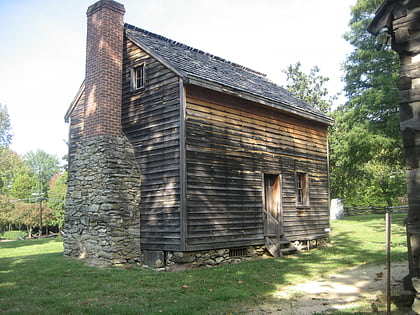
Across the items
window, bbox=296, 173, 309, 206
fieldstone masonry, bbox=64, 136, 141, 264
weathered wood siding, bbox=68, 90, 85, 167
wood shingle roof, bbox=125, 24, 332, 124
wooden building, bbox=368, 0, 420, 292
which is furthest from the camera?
window, bbox=296, 173, 309, 206

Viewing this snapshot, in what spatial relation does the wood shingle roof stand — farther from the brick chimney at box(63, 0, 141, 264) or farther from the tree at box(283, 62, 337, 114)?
the tree at box(283, 62, 337, 114)

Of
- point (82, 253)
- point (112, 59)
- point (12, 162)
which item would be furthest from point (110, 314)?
point (12, 162)

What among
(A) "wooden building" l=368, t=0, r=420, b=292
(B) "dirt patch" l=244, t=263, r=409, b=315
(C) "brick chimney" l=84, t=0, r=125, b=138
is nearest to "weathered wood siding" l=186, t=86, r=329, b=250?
(C) "brick chimney" l=84, t=0, r=125, b=138

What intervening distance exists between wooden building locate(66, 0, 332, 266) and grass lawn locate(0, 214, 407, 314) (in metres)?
1.33

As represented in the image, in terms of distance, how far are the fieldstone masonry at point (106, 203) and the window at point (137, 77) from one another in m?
2.01

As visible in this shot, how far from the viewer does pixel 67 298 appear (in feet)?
24.9

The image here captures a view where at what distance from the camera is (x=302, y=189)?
16.5 meters

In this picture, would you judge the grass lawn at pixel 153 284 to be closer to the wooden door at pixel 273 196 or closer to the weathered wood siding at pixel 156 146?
the weathered wood siding at pixel 156 146

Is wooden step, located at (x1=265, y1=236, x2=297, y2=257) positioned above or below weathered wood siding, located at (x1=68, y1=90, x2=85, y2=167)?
below

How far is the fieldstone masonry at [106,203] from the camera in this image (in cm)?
1224

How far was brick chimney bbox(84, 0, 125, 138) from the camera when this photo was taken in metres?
13.1

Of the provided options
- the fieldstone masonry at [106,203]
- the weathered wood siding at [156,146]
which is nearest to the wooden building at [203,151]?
the weathered wood siding at [156,146]

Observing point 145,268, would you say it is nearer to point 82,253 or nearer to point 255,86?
point 82,253

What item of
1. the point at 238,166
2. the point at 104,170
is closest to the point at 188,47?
the point at 238,166
